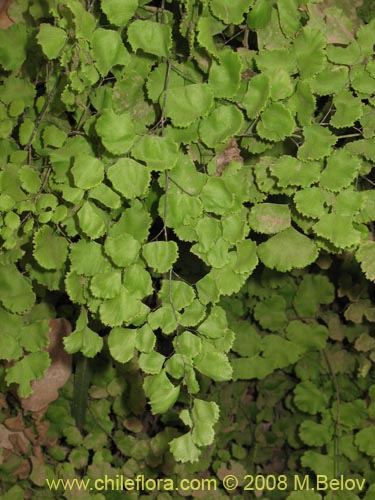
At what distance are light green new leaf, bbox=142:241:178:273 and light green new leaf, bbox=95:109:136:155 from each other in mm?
135

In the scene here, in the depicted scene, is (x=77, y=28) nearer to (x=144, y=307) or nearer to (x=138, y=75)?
(x=138, y=75)

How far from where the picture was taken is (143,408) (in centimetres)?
169

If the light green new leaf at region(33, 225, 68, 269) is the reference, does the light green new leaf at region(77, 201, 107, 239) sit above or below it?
above

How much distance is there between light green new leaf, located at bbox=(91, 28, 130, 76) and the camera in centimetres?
77

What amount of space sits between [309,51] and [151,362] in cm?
48

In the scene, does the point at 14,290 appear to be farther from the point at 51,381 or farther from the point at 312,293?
the point at 312,293

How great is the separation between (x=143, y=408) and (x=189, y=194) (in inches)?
41.0

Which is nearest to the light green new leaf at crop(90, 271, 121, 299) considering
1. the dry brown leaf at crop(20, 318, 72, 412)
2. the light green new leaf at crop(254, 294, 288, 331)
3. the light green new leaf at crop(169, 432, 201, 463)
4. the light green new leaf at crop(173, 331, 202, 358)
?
the light green new leaf at crop(173, 331, 202, 358)

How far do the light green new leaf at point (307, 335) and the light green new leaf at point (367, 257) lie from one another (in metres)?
0.80

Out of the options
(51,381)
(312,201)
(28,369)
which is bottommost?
(51,381)

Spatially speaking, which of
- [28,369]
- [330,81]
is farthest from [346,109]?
[28,369]

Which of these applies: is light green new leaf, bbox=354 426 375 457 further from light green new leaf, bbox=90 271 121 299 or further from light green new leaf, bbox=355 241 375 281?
light green new leaf, bbox=90 271 121 299

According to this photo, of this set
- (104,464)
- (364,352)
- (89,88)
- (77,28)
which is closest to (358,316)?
(364,352)

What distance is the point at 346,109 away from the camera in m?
0.83
